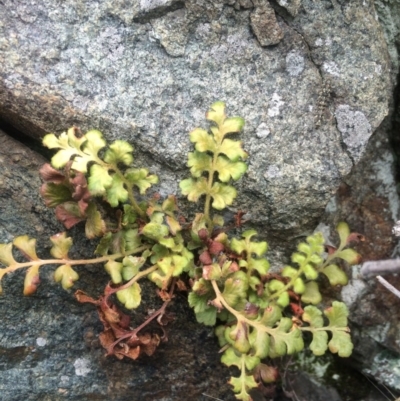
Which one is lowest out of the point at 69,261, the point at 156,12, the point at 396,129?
the point at 69,261

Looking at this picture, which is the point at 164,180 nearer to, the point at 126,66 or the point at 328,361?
the point at 126,66

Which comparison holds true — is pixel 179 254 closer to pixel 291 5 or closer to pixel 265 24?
pixel 265 24

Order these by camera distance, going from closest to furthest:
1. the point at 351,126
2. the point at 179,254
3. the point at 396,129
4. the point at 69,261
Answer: the point at 69,261
the point at 179,254
the point at 351,126
the point at 396,129

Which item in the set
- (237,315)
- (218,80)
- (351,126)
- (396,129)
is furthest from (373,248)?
(218,80)

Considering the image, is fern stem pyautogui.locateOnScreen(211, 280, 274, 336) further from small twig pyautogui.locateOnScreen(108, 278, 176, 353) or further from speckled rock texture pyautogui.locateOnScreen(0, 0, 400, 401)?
speckled rock texture pyautogui.locateOnScreen(0, 0, 400, 401)

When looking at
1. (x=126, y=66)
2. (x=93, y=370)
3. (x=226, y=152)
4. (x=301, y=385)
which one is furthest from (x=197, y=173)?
(x=301, y=385)

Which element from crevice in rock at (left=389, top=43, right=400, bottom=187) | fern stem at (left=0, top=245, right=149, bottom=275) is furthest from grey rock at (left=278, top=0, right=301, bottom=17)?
fern stem at (left=0, top=245, right=149, bottom=275)

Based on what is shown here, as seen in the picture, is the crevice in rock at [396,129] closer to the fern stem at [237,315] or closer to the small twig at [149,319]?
the fern stem at [237,315]
